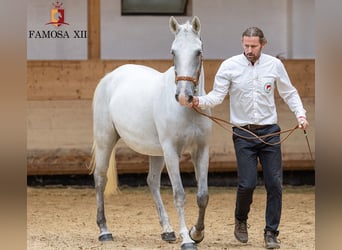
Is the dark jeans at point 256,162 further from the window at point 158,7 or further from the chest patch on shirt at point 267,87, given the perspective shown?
the window at point 158,7

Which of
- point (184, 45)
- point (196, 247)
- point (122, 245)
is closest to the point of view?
point (184, 45)

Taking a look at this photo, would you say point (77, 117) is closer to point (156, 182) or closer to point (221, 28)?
point (221, 28)

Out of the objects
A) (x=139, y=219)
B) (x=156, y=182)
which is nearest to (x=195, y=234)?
(x=156, y=182)

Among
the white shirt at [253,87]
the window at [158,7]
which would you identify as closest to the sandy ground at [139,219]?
the white shirt at [253,87]

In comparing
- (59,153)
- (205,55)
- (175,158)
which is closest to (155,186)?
(175,158)

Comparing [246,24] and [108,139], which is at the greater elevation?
[246,24]

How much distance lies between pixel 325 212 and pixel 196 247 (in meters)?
3.22

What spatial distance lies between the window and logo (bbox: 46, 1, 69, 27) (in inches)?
34.5

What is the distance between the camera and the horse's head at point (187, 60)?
4324 millimetres

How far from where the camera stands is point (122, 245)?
5.27 m

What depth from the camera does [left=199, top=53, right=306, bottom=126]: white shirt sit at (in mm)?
4695

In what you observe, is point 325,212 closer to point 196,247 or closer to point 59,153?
point 196,247

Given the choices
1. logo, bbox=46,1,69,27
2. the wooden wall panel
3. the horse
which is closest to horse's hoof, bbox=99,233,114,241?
the horse

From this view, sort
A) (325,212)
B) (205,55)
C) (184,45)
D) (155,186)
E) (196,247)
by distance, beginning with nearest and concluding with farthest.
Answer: (325,212)
(184,45)
(196,247)
(155,186)
(205,55)
